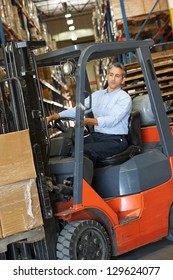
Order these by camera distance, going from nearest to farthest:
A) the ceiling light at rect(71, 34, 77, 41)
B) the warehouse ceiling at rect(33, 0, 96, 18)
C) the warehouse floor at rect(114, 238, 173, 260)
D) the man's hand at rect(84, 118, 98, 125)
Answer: the man's hand at rect(84, 118, 98, 125) → the warehouse floor at rect(114, 238, 173, 260) → the warehouse ceiling at rect(33, 0, 96, 18) → the ceiling light at rect(71, 34, 77, 41)

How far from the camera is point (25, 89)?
3471 mm

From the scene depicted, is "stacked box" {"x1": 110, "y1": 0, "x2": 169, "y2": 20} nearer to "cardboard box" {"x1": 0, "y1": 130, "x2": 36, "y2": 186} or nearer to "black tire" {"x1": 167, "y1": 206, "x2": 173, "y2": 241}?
"black tire" {"x1": 167, "y1": 206, "x2": 173, "y2": 241}

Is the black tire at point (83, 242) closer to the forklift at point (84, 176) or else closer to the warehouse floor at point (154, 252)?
the forklift at point (84, 176)

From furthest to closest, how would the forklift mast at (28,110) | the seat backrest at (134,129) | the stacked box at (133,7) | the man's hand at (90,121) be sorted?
the stacked box at (133,7), the seat backrest at (134,129), the man's hand at (90,121), the forklift mast at (28,110)

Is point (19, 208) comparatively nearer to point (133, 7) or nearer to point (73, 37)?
point (133, 7)

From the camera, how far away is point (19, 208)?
3227 millimetres

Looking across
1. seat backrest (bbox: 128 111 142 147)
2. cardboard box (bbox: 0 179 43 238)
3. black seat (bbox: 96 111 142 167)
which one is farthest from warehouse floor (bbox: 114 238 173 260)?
cardboard box (bbox: 0 179 43 238)

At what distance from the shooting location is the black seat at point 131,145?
162 inches

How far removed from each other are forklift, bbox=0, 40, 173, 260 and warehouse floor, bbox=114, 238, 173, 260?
117 mm

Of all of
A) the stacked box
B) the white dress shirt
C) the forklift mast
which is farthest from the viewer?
the stacked box

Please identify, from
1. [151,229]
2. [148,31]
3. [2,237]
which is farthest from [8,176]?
[148,31]

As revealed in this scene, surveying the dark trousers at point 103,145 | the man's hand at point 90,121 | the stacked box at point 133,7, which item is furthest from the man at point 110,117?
the stacked box at point 133,7

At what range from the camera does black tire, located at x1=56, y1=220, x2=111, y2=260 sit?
3463 millimetres
